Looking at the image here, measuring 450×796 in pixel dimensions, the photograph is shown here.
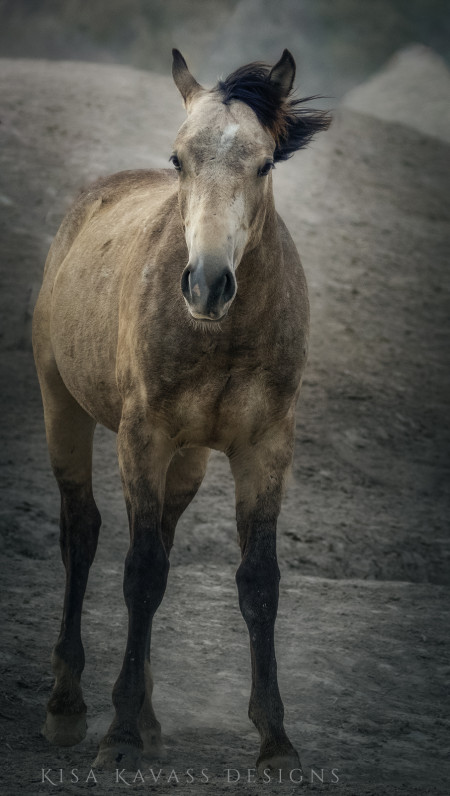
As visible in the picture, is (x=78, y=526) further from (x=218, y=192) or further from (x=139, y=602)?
(x=218, y=192)

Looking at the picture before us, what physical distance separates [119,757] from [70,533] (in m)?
1.56

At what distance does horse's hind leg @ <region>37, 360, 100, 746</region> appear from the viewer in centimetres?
443

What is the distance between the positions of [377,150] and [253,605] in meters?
14.2

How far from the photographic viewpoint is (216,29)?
1964 centimetres

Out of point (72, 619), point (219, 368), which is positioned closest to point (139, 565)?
point (219, 368)

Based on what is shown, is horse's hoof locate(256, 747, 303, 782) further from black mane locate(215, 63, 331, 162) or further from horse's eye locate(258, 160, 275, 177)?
black mane locate(215, 63, 331, 162)

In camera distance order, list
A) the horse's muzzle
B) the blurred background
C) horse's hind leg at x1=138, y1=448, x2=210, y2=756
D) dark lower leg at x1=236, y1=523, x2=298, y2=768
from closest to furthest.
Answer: the horse's muzzle → dark lower leg at x1=236, y1=523, x2=298, y2=768 → horse's hind leg at x1=138, y1=448, x2=210, y2=756 → the blurred background

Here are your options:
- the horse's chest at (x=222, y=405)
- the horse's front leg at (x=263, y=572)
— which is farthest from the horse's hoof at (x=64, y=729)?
the horse's chest at (x=222, y=405)

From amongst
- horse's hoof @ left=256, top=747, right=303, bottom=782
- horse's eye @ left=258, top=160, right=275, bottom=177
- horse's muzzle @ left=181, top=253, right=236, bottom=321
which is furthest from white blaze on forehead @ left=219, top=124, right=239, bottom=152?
horse's hoof @ left=256, top=747, right=303, bottom=782

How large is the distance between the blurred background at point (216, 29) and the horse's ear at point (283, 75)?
1494 cm

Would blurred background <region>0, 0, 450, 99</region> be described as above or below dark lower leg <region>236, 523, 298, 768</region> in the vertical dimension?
above

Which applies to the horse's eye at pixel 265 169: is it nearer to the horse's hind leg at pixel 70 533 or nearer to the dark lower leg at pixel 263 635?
the dark lower leg at pixel 263 635

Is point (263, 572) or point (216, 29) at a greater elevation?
point (216, 29)

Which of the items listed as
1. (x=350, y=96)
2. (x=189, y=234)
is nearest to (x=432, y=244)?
(x=350, y=96)
